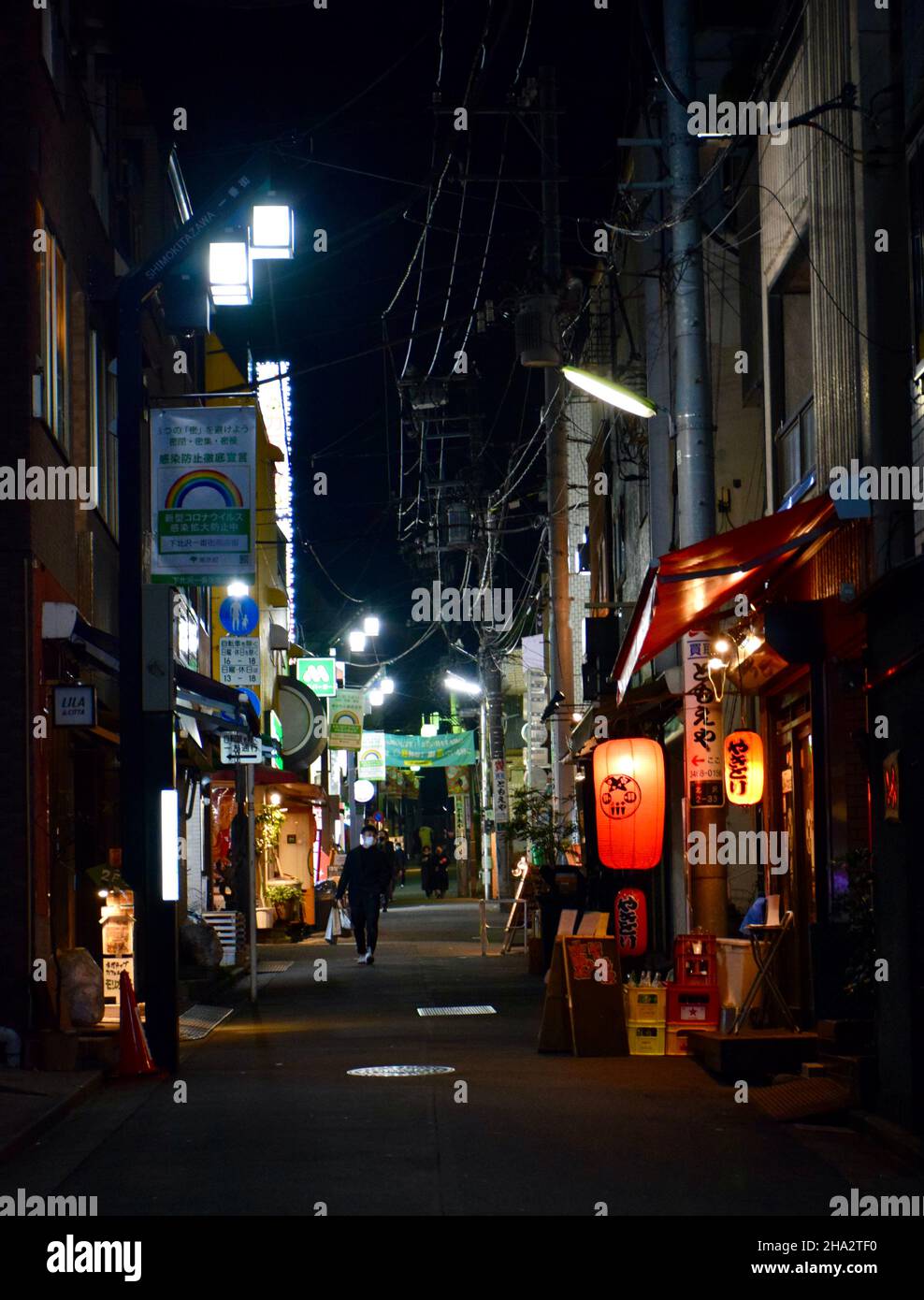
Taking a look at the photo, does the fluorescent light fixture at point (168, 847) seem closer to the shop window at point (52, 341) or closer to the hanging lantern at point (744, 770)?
the shop window at point (52, 341)

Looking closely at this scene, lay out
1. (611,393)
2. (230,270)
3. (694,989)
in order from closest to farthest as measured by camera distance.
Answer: (694,989) < (611,393) < (230,270)

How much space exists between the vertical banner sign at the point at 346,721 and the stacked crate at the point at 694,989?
33.1 metres

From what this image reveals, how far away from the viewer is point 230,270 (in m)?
24.8

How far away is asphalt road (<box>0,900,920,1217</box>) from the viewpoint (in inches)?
361

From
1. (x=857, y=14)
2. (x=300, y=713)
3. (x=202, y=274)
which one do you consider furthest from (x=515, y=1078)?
(x=300, y=713)

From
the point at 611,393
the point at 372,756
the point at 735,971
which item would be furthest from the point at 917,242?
the point at 372,756

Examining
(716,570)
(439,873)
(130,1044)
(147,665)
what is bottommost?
(439,873)

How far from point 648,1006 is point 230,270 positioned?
13811mm

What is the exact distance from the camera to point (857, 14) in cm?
1307

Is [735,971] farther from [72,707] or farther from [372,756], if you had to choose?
[372,756]

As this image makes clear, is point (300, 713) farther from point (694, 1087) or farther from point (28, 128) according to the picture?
point (694, 1087)

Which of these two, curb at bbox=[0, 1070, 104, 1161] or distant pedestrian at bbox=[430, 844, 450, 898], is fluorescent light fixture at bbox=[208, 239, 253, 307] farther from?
distant pedestrian at bbox=[430, 844, 450, 898]

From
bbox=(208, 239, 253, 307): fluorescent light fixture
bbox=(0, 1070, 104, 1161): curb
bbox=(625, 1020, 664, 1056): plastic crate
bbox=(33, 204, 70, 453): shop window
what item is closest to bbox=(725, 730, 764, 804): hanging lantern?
bbox=(625, 1020, 664, 1056): plastic crate

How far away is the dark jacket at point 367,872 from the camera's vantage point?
89.8 feet
